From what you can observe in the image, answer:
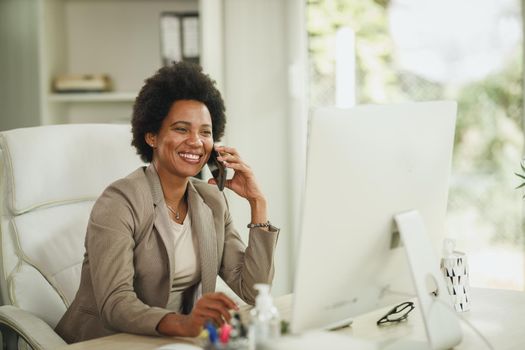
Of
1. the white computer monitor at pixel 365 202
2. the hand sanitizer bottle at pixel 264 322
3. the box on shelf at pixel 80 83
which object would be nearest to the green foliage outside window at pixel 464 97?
the box on shelf at pixel 80 83

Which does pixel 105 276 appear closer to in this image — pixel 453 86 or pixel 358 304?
pixel 358 304

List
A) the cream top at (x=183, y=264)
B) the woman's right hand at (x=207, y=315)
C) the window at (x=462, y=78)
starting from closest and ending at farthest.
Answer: the woman's right hand at (x=207, y=315) → the cream top at (x=183, y=264) → the window at (x=462, y=78)

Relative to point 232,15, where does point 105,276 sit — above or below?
below

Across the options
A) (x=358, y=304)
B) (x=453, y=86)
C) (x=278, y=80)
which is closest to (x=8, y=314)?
(x=358, y=304)

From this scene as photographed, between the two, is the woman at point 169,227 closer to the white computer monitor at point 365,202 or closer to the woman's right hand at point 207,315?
the woman's right hand at point 207,315

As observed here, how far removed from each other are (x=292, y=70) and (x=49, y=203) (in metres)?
1.66

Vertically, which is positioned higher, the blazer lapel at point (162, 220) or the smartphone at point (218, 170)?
the smartphone at point (218, 170)

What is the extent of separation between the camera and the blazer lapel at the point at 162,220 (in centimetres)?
167

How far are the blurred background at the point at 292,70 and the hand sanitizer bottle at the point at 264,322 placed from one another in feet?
7.38

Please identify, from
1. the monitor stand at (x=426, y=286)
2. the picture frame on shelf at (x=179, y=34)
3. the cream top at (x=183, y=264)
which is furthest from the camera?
the picture frame on shelf at (x=179, y=34)

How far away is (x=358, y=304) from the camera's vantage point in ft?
4.05

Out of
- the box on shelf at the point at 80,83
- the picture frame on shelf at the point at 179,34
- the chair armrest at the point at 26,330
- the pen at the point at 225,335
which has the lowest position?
the chair armrest at the point at 26,330

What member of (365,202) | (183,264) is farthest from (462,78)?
(365,202)

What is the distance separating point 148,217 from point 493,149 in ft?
8.59
